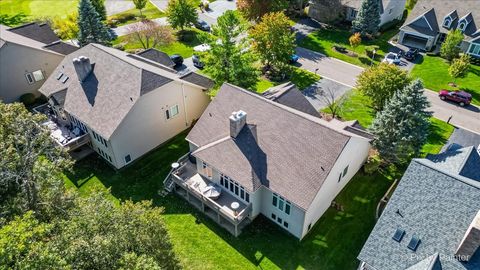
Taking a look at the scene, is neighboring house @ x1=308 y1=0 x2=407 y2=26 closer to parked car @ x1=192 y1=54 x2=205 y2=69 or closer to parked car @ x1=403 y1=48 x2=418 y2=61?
parked car @ x1=403 y1=48 x2=418 y2=61

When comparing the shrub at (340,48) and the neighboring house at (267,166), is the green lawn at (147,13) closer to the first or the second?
the shrub at (340,48)

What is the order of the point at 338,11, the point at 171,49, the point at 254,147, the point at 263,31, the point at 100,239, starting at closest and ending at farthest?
the point at 100,239
the point at 254,147
the point at 263,31
the point at 171,49
the point at 338,11

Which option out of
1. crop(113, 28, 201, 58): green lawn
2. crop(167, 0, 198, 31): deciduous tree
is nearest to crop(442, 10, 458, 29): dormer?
crop(113, 28, 201, 58): green lawn

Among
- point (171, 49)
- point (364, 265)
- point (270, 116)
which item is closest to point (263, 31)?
point (171, 49)

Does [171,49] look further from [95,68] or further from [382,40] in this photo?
[382,40]

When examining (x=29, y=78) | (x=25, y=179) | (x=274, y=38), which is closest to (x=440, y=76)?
(x=274, y=38)

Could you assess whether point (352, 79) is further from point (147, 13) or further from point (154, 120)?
point (147, 13)

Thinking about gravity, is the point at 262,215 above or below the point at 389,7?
below
